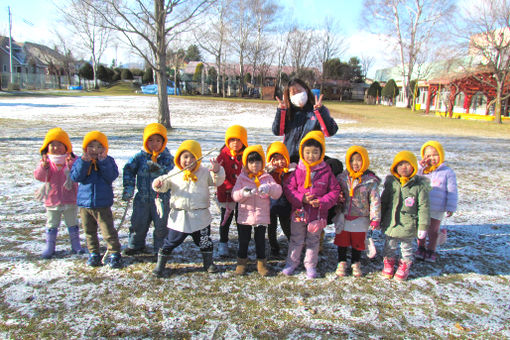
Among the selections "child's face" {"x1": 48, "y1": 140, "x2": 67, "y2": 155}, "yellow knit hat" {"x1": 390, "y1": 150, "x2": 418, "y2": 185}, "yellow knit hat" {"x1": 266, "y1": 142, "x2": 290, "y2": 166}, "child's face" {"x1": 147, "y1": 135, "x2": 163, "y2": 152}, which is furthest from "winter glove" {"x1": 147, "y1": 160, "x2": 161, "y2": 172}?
"yellow knit hat" {"x1": 390, "y1": 150, "x2": 418, "y2": 185}

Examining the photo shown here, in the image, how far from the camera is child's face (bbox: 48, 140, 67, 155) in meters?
3.08

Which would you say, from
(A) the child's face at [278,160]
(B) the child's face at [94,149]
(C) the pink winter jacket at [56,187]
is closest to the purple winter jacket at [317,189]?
(A) the child's face at [278,160]

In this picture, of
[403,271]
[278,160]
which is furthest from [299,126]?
[403,271]

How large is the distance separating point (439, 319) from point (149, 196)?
266cm

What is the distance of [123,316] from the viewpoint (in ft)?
7.91

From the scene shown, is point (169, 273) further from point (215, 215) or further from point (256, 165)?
point (215, 215)

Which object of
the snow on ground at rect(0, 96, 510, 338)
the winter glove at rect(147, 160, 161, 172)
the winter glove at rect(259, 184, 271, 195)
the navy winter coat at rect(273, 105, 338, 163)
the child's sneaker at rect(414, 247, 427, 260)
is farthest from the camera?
the child's sneaker at rect(414, 247, 427, 260)

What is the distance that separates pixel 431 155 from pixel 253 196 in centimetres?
184

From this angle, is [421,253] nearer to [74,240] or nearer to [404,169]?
[404,169]

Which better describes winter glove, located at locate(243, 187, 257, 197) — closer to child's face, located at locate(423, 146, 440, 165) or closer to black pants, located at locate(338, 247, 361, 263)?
black pants, located at locate(338, 247, 361, 263)

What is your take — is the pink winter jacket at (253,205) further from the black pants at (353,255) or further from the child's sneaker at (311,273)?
the black pants at (353,255)

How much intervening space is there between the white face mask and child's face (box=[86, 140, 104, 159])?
189 centimetres

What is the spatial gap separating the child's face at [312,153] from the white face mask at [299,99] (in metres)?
0.61

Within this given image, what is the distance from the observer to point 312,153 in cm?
294
